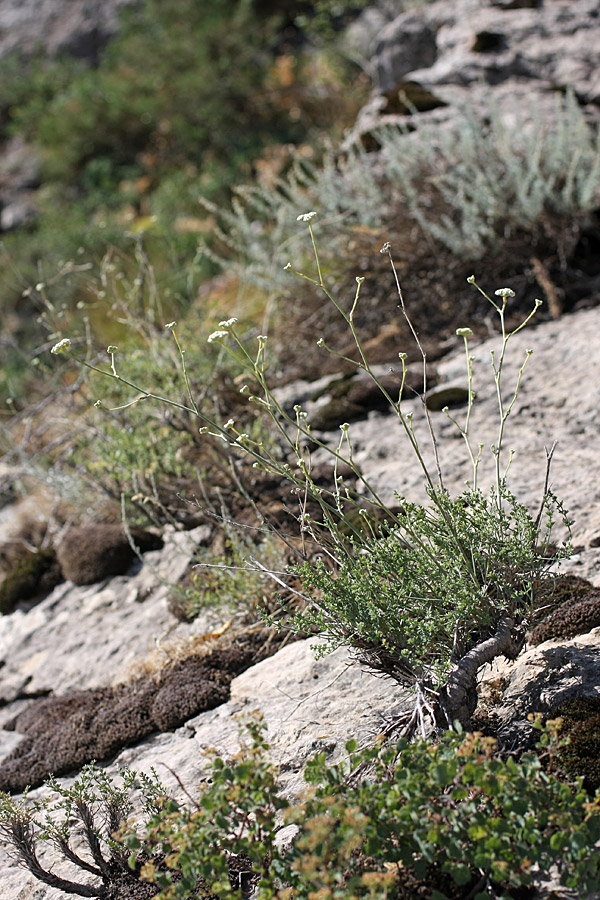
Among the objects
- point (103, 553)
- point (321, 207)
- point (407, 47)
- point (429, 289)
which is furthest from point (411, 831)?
point (407, 47)

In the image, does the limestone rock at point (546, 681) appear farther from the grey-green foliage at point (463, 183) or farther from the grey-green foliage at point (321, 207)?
the grey-green foliage at point (321, 207)

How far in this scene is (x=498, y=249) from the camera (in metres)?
5.56

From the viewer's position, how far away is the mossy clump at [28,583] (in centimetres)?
522

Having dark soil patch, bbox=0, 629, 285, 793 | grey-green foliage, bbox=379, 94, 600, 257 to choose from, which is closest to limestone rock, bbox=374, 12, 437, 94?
grey-green foliage, bbox=379, 94, 600, 257

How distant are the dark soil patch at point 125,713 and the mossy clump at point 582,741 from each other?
Answer: 1392 mm

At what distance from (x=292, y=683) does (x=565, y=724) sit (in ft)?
3.76

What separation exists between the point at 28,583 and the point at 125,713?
209cm

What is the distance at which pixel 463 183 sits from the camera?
5406 mm

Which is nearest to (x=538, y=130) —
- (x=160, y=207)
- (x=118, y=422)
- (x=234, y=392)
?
(x=234, y=392)

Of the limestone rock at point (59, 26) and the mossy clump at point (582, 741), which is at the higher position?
the limestone rock at point (59, 26)

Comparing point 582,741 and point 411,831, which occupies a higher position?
point 411,831

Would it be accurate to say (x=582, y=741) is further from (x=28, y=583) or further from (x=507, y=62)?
(x=507, y=62)

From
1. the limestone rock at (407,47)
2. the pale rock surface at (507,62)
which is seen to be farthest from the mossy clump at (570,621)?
the limestone rock at (407,47)

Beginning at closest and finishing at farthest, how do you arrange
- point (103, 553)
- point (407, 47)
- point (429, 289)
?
point (103, 553) < point (429, 289) < point (407, 47)
